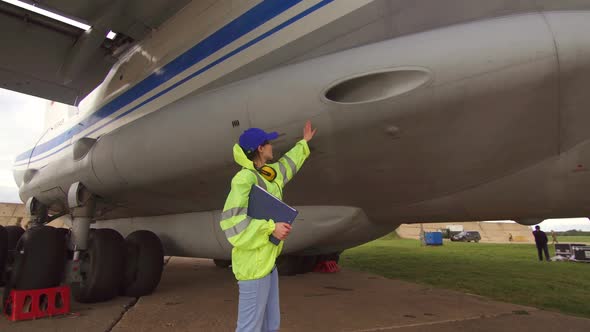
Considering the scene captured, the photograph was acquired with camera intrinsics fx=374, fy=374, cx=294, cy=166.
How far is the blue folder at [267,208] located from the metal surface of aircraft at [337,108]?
3.55 ft

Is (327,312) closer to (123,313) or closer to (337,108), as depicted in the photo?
(123,313)

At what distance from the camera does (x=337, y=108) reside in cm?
240

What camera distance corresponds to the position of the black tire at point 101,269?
3791mm

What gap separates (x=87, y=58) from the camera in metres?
4.55

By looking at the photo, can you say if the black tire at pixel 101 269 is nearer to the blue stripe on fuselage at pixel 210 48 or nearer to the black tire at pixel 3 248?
the black tire at pixel 3 248

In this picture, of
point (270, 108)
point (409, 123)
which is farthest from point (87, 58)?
point (409, 123)

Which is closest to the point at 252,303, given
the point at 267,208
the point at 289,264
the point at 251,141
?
the point at 267,208

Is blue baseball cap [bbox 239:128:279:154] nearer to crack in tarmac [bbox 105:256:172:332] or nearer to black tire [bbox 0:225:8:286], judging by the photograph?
crack in tarmac [bbox 105:256:172:332]

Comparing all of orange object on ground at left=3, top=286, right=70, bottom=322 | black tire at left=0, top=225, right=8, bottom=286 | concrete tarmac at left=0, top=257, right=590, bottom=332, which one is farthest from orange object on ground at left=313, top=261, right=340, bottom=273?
black tire at left=0, top=225, right=8, bottom=286

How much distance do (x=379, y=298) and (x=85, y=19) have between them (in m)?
4.23

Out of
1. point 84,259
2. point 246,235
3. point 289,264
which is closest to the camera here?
point 246,235

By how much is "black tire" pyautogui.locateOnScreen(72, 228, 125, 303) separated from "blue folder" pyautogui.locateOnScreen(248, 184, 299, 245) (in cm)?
307

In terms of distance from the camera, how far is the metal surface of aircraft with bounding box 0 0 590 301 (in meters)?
2.12

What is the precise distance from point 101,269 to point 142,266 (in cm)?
42
